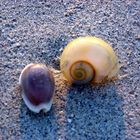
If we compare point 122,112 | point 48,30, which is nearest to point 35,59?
point 48,30

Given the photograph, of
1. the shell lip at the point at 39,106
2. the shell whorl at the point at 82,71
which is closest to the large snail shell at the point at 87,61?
the shell whorl at the point at 82,71

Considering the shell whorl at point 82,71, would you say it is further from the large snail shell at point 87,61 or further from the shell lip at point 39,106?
the shell lip at point 39,106

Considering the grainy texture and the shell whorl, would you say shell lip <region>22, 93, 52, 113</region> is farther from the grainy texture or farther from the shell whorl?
the shell whorl

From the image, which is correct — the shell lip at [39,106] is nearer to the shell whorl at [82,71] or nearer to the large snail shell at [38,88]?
the large snail shell at [38,88]

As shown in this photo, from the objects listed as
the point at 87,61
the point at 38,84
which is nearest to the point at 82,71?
the point at 87,61

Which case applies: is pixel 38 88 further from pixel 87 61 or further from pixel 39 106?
pixel 87 61

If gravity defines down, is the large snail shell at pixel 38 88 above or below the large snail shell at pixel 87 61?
below

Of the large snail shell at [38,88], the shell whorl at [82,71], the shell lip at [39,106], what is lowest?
the shell lip at [39,106]
